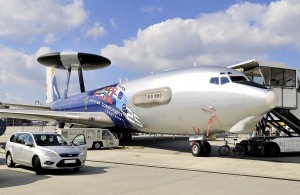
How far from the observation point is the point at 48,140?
15219 mm

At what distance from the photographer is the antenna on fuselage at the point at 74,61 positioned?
47.0 metres

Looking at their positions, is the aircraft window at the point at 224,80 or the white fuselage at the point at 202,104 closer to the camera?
the white fuselage at the point at 202,104

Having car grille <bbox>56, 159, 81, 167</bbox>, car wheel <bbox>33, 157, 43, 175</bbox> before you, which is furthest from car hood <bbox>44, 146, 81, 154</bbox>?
car wheel <bbox>33, 157, 43, 175</bbox>

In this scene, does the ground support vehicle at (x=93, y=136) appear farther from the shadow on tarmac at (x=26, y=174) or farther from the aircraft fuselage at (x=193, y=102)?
the shadow on tarmac at (x=26, y=174)

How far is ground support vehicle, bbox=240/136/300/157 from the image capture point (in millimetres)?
21328

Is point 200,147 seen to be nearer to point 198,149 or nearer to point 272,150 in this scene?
point 198,149

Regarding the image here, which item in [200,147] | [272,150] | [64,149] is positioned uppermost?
[64,149]

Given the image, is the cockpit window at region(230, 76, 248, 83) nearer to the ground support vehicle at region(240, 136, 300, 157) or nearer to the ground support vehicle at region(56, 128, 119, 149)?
the ground support vehicle at region(240, 136, 300, 157)

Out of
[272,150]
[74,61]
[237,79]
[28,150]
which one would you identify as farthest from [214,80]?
[74,61]

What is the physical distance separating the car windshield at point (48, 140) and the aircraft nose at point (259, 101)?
916cm

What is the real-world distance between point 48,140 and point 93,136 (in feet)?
37.6

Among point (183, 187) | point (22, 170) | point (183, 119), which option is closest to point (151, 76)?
point (183, 119)

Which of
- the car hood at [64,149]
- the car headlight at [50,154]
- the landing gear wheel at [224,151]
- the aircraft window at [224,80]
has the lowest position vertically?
the landing gear wheel at [224,151]

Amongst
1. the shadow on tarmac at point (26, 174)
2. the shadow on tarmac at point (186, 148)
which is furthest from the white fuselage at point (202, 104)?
the shadow on tarmac at point (26, 174)
